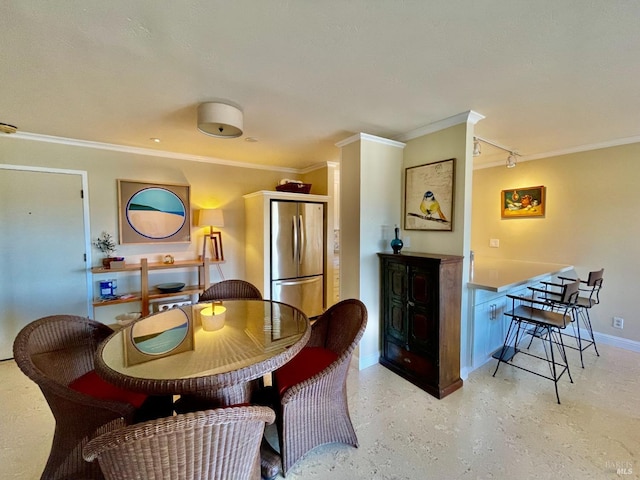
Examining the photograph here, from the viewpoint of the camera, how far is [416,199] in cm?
287

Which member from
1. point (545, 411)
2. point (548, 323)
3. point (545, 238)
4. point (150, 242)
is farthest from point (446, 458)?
point (150, 242)

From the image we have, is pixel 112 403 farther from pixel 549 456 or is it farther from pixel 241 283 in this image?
pixel 549 456

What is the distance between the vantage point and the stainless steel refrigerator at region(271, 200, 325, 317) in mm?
3689

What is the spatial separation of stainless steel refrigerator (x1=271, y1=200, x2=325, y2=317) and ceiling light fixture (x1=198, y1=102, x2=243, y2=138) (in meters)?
1.48

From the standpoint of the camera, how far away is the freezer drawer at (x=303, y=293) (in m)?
3.72

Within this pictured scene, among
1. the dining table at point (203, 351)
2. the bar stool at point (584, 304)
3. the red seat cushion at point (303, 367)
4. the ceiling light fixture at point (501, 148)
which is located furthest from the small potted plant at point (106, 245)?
the bar stool at point (584, 304)

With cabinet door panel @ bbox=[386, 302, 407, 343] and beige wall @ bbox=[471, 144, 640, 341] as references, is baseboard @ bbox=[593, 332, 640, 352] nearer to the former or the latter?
beige wall @ bbox=[471, 144, 640, 341]

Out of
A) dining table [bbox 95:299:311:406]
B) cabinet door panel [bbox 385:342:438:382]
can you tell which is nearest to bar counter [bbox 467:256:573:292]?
cabinet door panel [bbox 385:342:438:382]

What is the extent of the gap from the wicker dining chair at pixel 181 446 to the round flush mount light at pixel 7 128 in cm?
330

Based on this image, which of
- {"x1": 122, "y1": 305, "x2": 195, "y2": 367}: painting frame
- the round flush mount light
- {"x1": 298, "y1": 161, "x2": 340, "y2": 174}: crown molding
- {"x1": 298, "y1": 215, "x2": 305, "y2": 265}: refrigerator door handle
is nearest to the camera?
{"x1": 122, "y1": 305, "x2": 195, "y2": 367}: painting frame

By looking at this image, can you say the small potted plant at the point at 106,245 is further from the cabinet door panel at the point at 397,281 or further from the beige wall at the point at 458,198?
the beige wall at the point at 458,198

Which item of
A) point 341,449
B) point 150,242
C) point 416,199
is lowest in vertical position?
point 341,449

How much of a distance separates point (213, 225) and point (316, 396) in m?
2.66

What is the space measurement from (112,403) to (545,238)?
4701 mm
